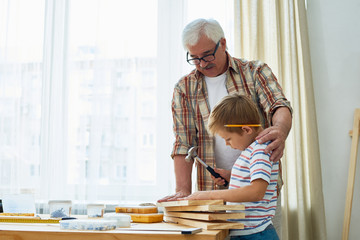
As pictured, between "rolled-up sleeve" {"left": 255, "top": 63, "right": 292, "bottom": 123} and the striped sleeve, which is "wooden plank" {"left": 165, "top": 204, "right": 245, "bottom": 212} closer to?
the striped sleeve

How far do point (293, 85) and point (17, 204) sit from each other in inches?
72.1

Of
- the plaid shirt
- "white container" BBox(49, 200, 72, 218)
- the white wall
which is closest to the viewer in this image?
"white container" BBox(49, 200, 72, 218)

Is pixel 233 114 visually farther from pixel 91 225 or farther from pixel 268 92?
pixel 91 225

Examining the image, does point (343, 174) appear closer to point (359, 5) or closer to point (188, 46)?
point (359, 5)

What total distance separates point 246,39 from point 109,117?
1.12 meters

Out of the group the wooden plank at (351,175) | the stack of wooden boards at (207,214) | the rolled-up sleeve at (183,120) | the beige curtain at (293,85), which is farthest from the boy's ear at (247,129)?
the wooden plank at (351,175)

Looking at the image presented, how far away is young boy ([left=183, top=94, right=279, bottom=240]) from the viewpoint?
51.1 inches

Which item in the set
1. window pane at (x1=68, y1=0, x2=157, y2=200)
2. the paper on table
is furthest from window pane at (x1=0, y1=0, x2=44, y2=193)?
the paper on table

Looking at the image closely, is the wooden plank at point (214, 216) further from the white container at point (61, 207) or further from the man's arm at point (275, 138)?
the white container at point (61, 207)

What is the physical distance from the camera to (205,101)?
1.95 metres

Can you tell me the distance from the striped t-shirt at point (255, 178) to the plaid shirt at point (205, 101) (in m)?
0.40

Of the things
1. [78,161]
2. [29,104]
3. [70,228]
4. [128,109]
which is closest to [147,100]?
[128,109]

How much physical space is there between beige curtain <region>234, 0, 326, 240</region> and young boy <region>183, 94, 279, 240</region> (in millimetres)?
1238

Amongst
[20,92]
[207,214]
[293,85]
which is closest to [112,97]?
[20,92]
